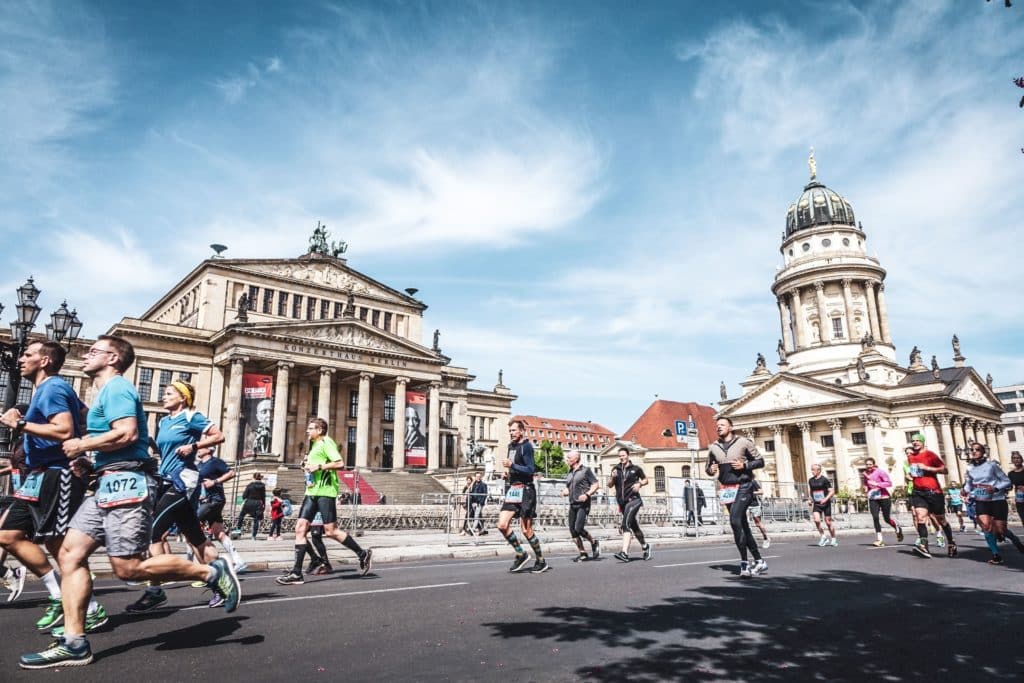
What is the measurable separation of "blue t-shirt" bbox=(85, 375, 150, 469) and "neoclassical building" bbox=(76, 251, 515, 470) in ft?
121

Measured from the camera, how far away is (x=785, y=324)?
2827 inches

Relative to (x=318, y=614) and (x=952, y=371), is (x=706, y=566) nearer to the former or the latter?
(x=318, y=614)

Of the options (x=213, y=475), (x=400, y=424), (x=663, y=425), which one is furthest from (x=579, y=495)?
(x=663, y=425)

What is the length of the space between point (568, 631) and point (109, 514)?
3.42m

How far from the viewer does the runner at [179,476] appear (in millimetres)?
6164

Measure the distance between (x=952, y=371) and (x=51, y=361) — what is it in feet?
244

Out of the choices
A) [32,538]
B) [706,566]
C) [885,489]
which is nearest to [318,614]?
[32,538]

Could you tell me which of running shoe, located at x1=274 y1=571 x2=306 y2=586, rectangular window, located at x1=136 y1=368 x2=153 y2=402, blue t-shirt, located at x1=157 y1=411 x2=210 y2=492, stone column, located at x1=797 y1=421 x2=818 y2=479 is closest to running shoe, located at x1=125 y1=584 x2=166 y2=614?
blue t-shirt, located at x1=157 y1=411 x2=210 y2=492

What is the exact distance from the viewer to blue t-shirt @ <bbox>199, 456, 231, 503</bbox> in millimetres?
9086

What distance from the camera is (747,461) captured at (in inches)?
344

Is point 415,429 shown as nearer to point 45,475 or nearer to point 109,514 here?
point 45,475

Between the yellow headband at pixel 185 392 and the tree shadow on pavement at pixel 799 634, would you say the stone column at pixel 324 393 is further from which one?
the tree shadow on pavement at pixel 799 634

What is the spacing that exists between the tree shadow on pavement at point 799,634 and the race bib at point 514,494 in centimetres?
305

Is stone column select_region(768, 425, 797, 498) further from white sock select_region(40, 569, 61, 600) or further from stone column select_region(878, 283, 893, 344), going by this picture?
white sock select_region(40, 569, 61, 600)
